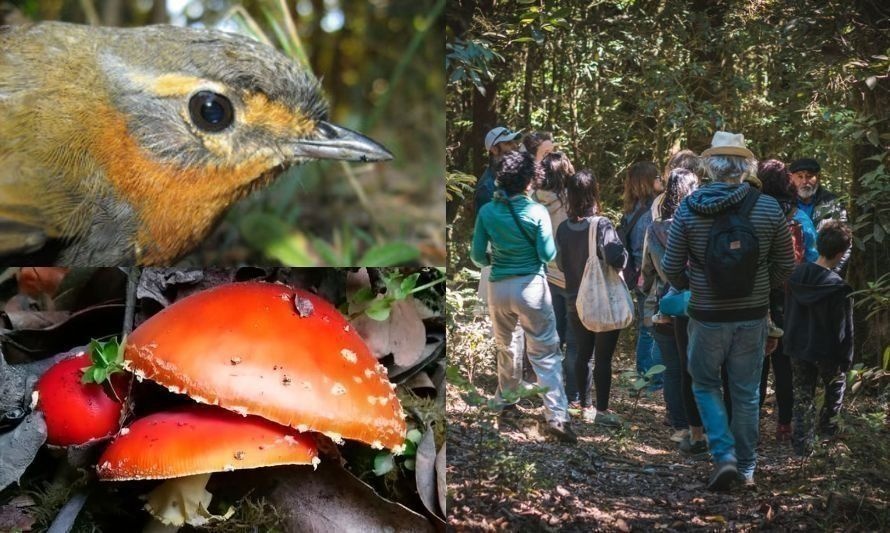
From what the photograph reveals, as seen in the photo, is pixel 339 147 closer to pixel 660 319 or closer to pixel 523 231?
pixel 523 231

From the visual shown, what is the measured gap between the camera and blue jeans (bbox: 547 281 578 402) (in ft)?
8.37

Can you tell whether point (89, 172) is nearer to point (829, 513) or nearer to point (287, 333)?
point (287, 333)

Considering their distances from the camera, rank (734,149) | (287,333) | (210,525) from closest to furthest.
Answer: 1. (287,333)
2. (210,525)
3. (734,149)

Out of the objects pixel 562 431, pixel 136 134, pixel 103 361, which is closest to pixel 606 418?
pixel 562 431

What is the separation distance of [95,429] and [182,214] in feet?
1.89

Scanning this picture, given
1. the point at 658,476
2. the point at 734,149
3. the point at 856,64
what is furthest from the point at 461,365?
the point at 856,64

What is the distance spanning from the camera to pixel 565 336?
2551 millimetres

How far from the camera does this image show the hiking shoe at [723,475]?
2.56 metres

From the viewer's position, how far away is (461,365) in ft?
8.48

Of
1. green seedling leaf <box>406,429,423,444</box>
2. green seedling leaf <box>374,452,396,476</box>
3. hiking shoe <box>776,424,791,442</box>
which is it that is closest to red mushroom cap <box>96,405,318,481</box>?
green seedling leaf <box>374,452,396,476</box>

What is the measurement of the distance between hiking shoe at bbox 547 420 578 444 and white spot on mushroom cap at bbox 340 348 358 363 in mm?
731

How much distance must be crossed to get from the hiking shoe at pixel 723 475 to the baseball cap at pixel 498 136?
1.14m

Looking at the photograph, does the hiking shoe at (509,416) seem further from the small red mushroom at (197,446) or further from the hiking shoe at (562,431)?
the small red mushroom at (197,446)

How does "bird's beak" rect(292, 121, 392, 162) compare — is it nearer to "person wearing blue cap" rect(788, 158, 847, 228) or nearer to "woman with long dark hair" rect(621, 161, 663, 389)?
"woman with long dark hair" rect(621, 161, 663, 389)
